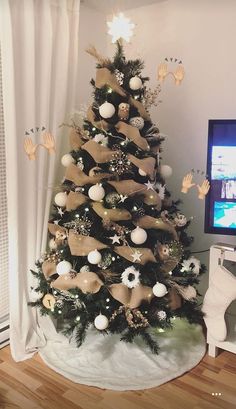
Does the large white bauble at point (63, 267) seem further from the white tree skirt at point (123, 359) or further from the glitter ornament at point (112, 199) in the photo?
the white tree skirt at point (123, 359)

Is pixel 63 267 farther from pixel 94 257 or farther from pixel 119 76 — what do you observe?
pixel 119 76

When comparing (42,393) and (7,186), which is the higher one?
(7,186)

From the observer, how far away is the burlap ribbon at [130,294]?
1686 millimetres

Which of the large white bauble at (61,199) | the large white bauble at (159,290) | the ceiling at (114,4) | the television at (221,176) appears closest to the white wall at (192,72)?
the ceiling at (114,4)

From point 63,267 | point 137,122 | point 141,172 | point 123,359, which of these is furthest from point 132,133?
point 123,359

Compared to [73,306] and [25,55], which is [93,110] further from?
[73,306]

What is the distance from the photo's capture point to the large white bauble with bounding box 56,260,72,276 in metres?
1.73

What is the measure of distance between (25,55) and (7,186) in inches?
26.7

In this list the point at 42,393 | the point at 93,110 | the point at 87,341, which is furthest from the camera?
the point at 87,341

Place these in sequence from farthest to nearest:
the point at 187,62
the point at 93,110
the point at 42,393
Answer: the point at 187,62, the point at 93,110, the point at 42,393

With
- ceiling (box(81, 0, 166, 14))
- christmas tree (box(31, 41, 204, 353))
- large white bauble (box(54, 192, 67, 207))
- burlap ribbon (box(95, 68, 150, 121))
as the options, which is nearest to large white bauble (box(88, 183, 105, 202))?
christmas tree (box(31, 41, 204, 353))

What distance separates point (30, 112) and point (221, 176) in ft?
3.49

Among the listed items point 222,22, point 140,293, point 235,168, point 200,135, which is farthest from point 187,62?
point 140,293

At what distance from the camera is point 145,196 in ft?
5.84
